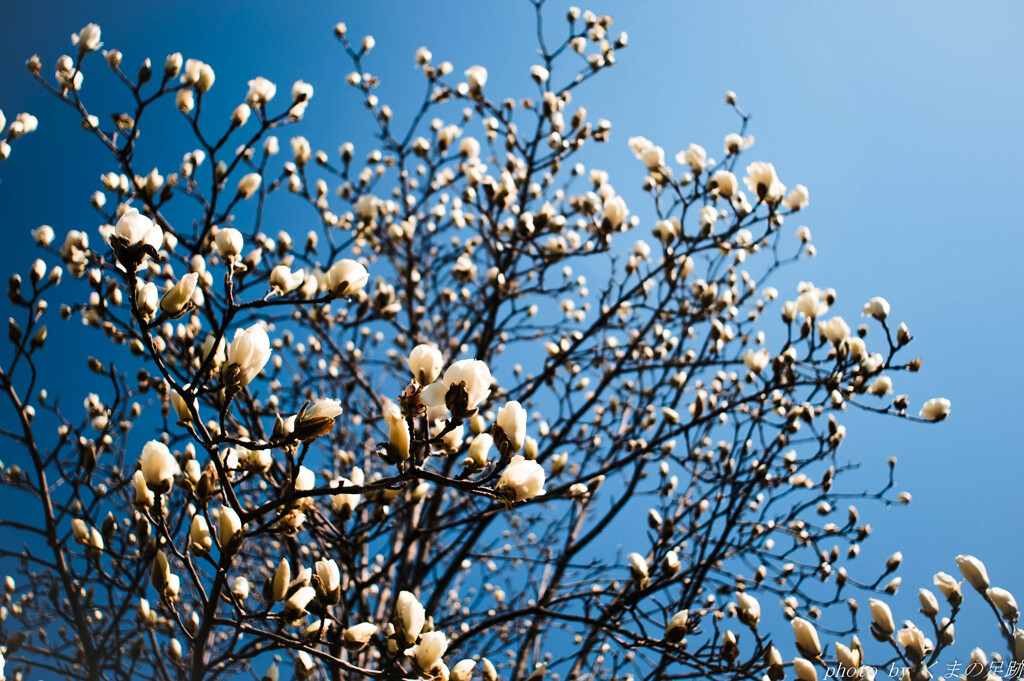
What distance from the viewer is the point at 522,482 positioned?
118 cm

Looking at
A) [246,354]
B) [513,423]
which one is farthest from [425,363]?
[246,354]

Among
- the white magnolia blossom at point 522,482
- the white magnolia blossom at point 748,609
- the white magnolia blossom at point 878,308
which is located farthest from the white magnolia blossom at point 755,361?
the white magnolia blossom at point 522,482

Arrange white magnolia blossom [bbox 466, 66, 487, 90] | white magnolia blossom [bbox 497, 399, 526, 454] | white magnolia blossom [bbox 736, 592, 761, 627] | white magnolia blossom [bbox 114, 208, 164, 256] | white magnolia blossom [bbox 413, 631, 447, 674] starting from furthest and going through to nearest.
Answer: white magnolia blossom [bbox 466, 66, 487, 90], white magnolia blossom [bbox 736, 592, 761, 627], white magnolia blossom [bbox 413, 631, 447, 674], white magnolia blossom [bbox 497, 399, 526, 454], white magnolia blossom [bbox 114, 208, 164, 256]

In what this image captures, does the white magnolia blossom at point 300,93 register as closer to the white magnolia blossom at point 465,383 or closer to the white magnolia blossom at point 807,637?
the white magnolia blossom at point 465,383

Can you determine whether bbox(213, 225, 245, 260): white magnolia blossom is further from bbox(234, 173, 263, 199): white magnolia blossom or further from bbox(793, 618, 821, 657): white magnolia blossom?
bbox(793, 618, 821, 657): white magnolia blossom

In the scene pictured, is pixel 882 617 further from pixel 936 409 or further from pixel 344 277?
pixel 344 277

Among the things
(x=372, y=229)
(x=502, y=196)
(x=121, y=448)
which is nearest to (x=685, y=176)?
(x=502, y=196)

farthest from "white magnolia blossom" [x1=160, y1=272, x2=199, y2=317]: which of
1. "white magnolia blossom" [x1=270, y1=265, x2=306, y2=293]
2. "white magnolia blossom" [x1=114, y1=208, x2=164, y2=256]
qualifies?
"white magnolia blossom" [x1=270, y1=265, x2=306, y2=293]

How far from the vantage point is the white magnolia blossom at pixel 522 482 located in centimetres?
118

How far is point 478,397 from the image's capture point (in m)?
1.13

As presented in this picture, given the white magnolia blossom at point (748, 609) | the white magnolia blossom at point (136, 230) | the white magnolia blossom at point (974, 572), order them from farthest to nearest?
1. the white magnolia blossom at point (748, 609)
2. the white magnolia blossom at point (974, 572)
3. the white magnolia blossom at point (136, 230)

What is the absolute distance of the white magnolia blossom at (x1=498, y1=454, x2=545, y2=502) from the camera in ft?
3.86

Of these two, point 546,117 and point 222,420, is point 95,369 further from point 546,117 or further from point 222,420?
point 546,117

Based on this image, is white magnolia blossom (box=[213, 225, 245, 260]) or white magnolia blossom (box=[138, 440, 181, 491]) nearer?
white magnolia blossom (box=[138, 440, 181, 491])
